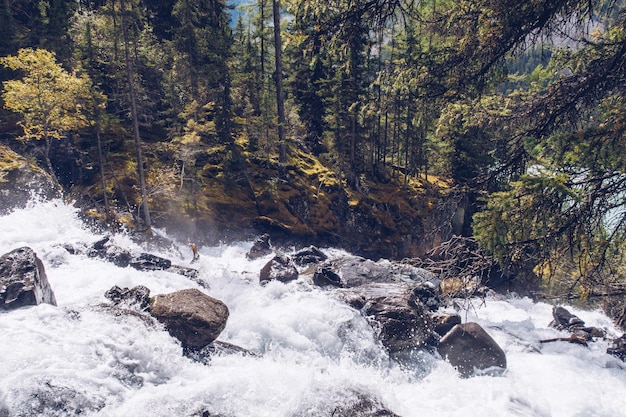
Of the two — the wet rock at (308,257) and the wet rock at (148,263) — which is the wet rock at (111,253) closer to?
the wet rock at (148,263)

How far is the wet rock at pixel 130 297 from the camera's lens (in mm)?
10344

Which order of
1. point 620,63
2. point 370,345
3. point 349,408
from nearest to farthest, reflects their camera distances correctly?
point 620,63
point 349,408
point 370,345

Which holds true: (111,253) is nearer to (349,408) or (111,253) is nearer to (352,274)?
(352,274)

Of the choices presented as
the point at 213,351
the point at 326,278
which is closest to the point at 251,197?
the point at 326,278

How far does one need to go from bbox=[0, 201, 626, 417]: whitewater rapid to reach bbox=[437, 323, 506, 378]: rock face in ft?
1.22

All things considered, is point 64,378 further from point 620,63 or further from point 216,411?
point 620,63

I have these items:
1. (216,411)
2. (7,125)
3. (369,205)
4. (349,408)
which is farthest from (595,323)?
(7,125)

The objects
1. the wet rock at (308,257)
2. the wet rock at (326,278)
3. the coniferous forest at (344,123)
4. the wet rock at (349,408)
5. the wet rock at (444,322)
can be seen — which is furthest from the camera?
the wet rock at (308,257)

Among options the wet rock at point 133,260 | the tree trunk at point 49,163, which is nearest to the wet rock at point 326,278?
the wet rock at point 133,260

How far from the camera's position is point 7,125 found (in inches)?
792

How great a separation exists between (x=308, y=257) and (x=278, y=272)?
4271 millimetres

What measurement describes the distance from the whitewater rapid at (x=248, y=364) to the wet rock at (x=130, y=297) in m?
0.35

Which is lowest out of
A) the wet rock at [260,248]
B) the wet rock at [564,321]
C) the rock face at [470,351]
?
the wet rock at [564,321]

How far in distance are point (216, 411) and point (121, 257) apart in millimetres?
9632
